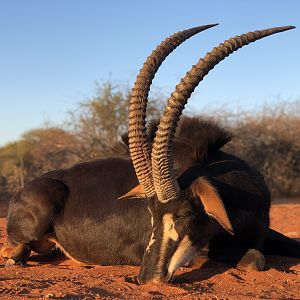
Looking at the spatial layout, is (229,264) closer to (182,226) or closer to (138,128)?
(182,226)

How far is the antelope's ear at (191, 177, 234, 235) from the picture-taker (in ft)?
18.9

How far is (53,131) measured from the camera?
2666cm

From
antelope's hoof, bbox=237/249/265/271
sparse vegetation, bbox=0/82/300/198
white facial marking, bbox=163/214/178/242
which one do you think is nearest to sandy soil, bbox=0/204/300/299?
antelope's hoof, bbox=237/249/265/271

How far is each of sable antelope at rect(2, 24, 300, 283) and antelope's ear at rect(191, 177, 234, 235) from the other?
0.04 ft

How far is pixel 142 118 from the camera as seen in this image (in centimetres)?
609

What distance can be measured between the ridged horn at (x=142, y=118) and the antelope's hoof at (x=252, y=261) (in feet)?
5.02

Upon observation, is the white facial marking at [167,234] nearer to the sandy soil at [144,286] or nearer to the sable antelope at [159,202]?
the sable antelope at [159,202]

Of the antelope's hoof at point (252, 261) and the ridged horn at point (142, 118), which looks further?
the antelope's hoof at point (252, 261)

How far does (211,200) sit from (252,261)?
1100 millimetres

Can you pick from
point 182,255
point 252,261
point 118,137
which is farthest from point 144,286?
point 118,137

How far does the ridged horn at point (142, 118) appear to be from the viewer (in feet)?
19.9

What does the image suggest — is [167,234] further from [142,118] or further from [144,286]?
[142,118]

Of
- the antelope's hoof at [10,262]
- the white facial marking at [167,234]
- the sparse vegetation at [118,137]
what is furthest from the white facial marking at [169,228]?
the sparse vegetation at [118,137]

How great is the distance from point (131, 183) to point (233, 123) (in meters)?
20.8
